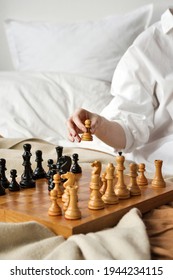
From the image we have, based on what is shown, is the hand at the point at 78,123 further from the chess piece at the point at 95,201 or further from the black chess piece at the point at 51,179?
the chess piece at the point at 95,201

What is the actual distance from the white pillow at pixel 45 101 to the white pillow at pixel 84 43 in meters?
0.09

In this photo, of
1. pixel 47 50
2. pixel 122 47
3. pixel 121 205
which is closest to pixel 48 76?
pixel 47 50

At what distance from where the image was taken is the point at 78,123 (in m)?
1.08

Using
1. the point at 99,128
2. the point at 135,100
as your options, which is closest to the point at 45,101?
the point at 135,100

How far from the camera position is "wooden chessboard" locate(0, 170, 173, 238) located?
2.33 feet

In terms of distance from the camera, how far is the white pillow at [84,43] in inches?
72.7

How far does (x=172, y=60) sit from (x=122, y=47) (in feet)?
1.56

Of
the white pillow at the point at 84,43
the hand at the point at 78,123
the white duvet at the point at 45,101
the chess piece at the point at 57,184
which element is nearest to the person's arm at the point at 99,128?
the hand at the point at 78,123

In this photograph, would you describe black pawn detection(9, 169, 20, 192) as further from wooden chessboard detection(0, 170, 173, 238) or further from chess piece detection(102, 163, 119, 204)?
chess piece detection(102, 163, 119, 204)

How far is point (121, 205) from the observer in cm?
81

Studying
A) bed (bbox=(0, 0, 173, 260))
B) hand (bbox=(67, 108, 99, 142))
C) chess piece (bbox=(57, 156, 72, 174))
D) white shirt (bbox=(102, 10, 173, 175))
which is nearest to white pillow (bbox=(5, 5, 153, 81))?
bed (bbox=(0, 0, 173, 260))

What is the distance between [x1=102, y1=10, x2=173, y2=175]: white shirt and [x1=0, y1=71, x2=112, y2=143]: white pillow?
32cm
